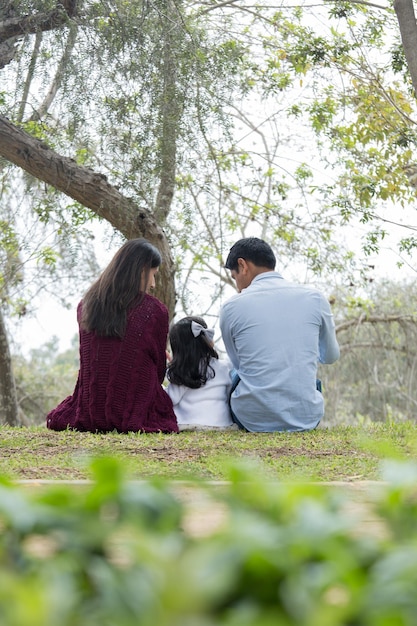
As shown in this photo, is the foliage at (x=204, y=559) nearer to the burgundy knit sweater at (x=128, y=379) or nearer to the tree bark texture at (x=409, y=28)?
the burgundy knit sweater at (x=128, y=379)

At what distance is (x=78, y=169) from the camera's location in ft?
21.8

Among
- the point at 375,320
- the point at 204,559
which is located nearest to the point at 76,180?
the point at 375,320

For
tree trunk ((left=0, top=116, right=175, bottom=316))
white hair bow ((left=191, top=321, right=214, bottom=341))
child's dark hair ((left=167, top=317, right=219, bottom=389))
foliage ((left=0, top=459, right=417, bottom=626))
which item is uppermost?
tree trunk ((left=0, top=116, right=175, bottom=316))

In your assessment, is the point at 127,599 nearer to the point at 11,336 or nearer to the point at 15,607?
the point at 15,607

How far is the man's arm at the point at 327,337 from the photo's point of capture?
5336mm

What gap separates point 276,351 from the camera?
205 inches

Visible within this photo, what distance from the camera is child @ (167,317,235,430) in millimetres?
5363

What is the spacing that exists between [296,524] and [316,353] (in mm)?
4507

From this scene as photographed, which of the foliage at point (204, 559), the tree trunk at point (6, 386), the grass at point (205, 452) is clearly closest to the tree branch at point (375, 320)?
the tree trunk at point (6, 386)

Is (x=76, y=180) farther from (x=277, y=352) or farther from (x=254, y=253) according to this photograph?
(x=277, y=352)

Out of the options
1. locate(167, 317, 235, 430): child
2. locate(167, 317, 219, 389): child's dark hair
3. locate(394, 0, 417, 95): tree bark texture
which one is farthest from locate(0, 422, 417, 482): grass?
locate(394, 0, 417, 95): tree bark texture

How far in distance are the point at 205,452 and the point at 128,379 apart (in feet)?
4.42

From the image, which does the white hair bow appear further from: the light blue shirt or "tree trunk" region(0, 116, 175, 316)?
"tree trunk" region(0, 116, 175, 316)

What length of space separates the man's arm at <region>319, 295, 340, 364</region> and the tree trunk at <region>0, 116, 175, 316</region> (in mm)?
1926
